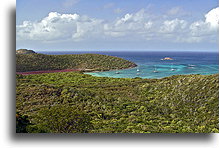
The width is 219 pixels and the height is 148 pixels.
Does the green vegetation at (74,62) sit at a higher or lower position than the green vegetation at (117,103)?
higher

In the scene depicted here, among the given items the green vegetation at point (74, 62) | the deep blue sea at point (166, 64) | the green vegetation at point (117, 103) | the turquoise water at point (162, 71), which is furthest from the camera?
the green vegetation at point (74, 62)

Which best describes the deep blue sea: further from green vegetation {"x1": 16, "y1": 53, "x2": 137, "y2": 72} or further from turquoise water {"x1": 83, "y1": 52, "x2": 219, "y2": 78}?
green vegetation {"x1": 16, "y1": 53, "x2": 137, "y2": 72}

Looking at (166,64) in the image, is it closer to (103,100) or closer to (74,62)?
(103,100)

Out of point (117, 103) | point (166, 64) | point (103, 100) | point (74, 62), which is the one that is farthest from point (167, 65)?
point (74, 62)

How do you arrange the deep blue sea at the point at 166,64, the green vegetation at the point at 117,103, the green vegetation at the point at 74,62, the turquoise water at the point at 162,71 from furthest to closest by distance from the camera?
the green vegetation at the point at 74,62 → the turquoise water at the point at 162,71 → the deep blue sea at the point at 166,64 → the green vegetation at the point at 117,103

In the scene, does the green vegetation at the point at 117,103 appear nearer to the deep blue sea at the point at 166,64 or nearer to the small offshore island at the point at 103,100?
the small offshore island at the point at 103,100

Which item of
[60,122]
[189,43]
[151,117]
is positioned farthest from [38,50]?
[189,43]

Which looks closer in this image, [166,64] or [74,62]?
[166,64]

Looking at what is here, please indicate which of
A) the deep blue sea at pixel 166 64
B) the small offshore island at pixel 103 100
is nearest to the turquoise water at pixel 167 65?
the deep blue sea at pixel 166 64
